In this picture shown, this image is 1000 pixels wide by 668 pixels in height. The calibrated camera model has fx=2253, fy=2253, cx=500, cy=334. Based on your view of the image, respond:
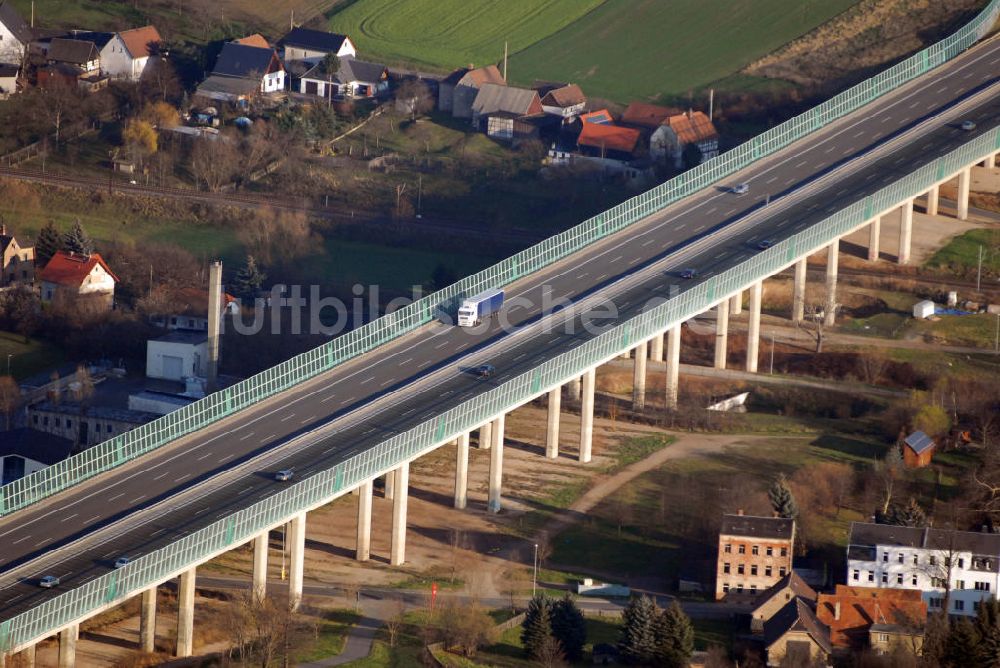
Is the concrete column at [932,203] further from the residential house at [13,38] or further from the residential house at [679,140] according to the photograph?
the residential house at [13,38]

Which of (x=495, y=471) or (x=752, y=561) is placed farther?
(x=495, y=471)

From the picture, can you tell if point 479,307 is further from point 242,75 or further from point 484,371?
point 242,75

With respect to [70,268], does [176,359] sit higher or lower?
lower

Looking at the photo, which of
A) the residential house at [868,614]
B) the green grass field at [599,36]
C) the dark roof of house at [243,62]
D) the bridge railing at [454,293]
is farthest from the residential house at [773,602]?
the dark roof of house at [243,62]

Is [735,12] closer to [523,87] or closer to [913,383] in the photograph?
[523,87]

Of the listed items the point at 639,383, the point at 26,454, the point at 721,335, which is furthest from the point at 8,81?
the point at 639,383

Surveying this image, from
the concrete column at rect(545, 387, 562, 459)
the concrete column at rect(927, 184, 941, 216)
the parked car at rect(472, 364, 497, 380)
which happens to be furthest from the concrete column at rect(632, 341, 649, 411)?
the concrete column at rect(927, 184, 941, 216)
